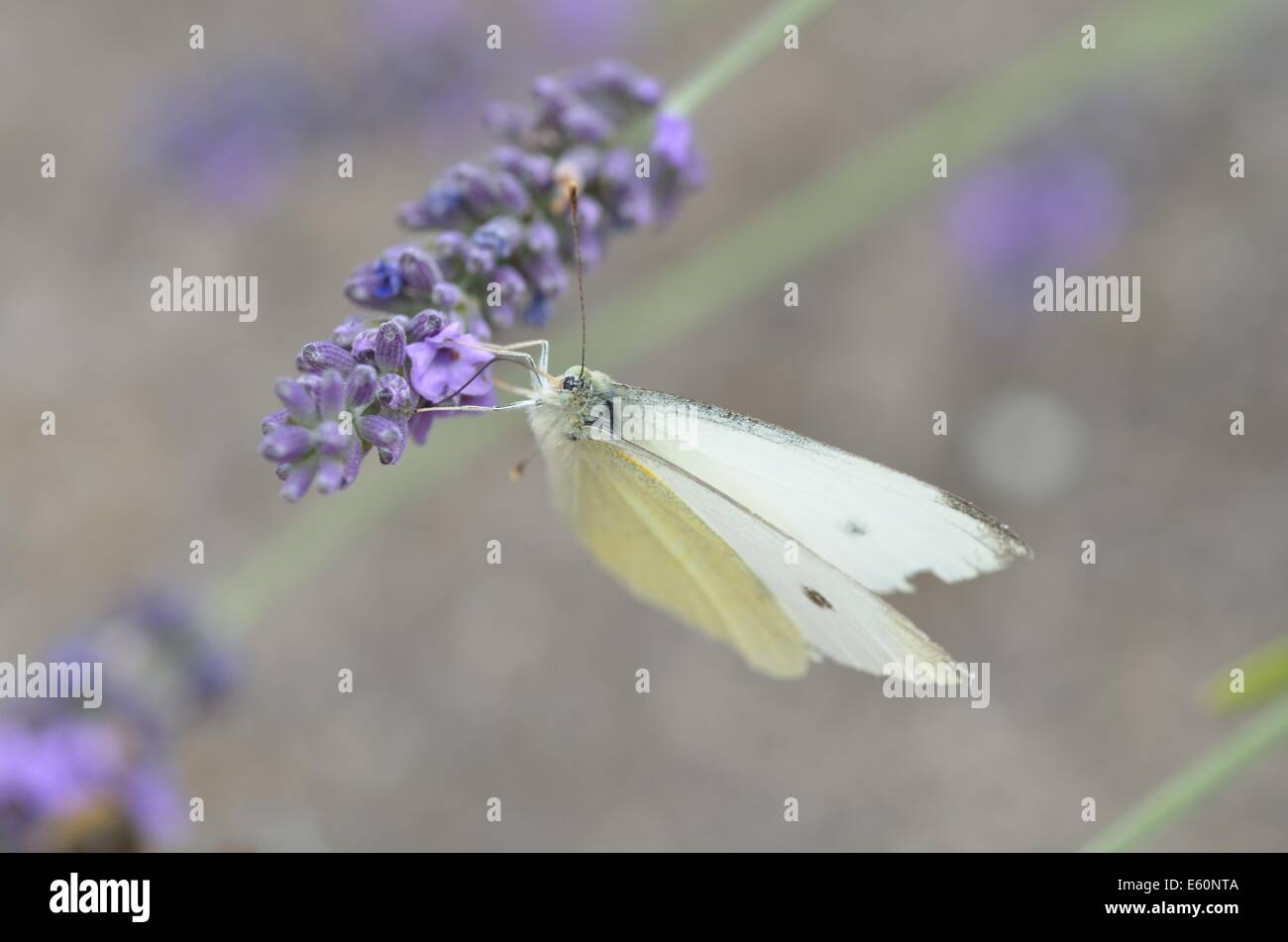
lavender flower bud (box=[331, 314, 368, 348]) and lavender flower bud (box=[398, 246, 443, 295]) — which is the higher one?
lavender flower bud (box=[398, 246, 443, 295])

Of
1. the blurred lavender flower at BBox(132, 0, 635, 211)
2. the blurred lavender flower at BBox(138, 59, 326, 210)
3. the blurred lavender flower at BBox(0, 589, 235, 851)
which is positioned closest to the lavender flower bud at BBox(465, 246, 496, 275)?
the blurred lavender flower at BBox(0, 589, 235, 851)

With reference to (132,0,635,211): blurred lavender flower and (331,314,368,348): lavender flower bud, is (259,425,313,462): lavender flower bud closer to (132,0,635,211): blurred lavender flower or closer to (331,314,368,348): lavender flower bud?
(331,314,368,348): lavender flower bud

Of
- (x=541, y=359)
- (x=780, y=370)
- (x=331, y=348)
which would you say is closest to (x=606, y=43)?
(x=780, y=370)

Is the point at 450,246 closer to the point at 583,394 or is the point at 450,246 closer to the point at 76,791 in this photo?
the point at 583,394

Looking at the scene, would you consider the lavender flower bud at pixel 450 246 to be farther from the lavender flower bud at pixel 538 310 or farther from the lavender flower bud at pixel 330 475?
the lavender flower bud at pixel 330 475

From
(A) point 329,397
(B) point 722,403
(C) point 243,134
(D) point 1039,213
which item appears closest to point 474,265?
(A) point 329,397

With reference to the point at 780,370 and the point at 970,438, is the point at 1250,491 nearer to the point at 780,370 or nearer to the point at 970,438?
the point at 970,438
